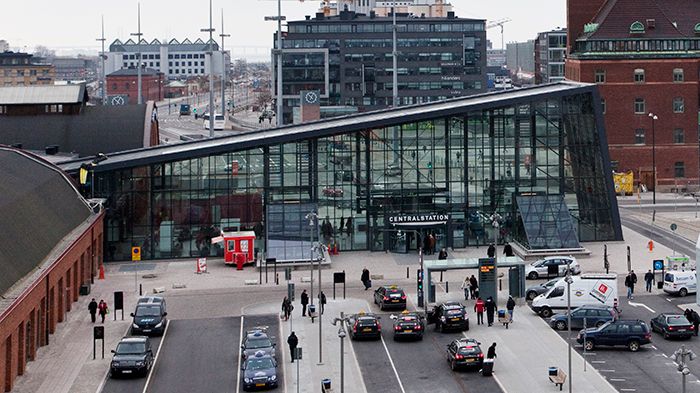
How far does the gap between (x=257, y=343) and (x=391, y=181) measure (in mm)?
35746

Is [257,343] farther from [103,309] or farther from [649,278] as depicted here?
[649,278]

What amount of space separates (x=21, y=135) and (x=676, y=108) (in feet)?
214

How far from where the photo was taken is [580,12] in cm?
14850

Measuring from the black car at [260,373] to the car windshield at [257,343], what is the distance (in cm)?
303

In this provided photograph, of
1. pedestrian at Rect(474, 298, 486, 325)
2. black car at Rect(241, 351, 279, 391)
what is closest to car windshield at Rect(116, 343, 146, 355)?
black car at Rect(241, 351, 279, 391)

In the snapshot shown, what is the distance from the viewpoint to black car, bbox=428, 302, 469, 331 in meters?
66.1

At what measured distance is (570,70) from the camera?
5763 inches

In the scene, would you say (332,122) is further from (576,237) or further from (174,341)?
(174,341)

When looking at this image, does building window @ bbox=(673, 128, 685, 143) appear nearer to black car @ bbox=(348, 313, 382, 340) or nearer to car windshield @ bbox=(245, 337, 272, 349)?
black car @ bbox=(348, 313, 382, 340)

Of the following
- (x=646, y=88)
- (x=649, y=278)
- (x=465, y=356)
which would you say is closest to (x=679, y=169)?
(x=646, y=88)

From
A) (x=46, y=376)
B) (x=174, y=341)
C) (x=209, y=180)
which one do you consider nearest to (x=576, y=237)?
(x=209, y=180)

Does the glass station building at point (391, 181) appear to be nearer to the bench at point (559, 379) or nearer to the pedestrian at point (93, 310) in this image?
the pedestrian at point (93, 310)

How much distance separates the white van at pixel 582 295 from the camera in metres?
69.7

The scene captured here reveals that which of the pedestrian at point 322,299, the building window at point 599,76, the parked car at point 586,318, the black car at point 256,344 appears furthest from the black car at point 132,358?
the building window at point 599,76
